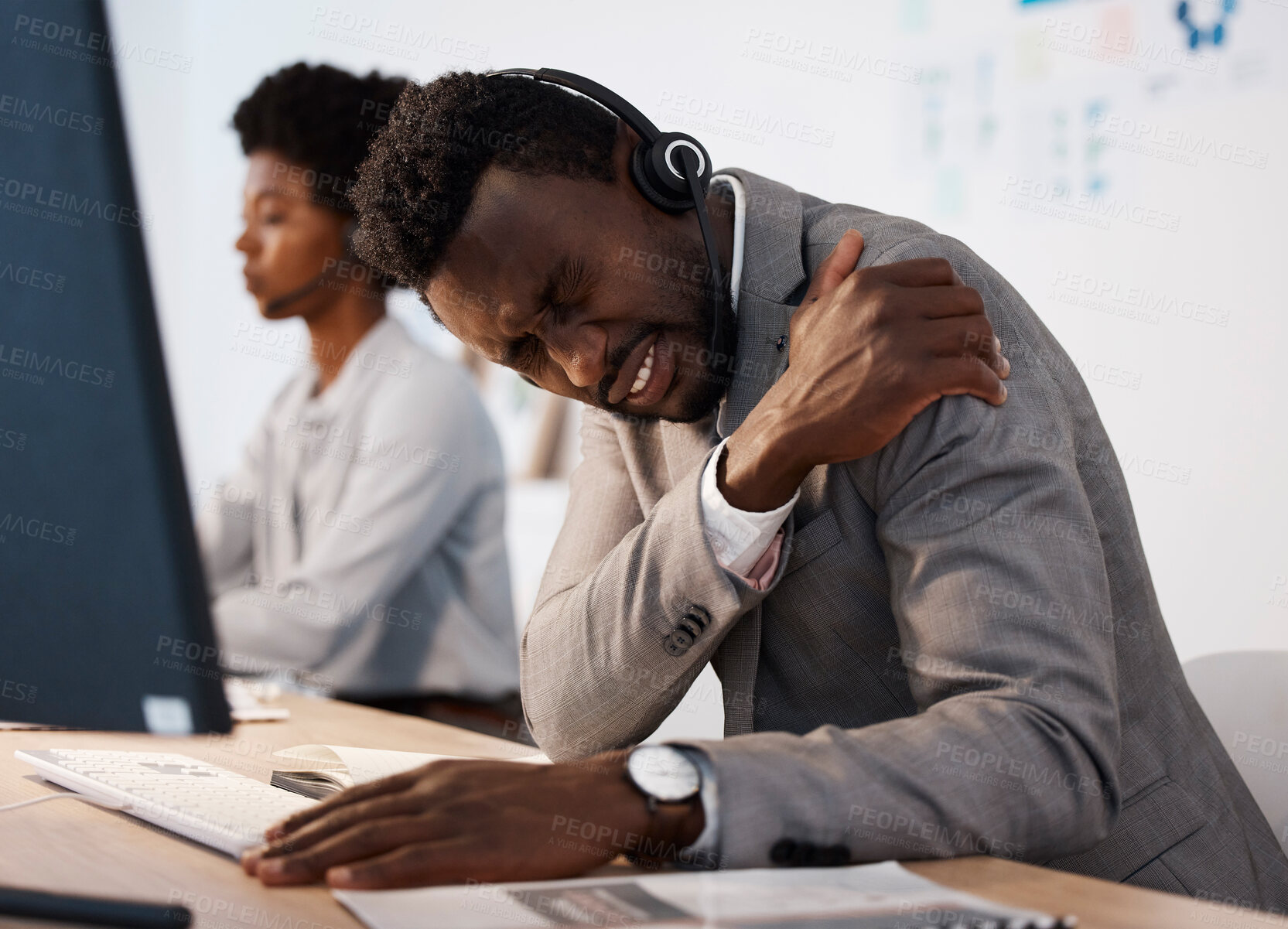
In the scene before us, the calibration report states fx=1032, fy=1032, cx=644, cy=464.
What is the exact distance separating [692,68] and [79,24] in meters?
2.38

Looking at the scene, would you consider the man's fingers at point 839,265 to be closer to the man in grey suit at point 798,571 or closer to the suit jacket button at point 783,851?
the man in grey suit at point 798,571

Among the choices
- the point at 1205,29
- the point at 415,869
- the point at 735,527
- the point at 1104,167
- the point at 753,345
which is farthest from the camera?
the point at 1104,167

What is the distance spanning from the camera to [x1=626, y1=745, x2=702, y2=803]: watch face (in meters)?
0.74

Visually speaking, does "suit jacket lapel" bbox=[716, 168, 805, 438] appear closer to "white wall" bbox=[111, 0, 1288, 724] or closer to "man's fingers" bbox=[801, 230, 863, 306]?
"man's fingers" bbox=[801, 230, 863, 306]

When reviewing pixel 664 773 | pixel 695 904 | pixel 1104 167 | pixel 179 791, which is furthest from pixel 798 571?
pixel 1104 167

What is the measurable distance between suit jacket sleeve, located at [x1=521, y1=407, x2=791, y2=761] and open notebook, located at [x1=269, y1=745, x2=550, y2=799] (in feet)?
0.37

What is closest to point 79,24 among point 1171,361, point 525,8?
point 1171,361

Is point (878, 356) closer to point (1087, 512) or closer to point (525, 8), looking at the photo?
point (1087, 512)

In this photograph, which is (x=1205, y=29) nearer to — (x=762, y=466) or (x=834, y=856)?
(x=762, y=466)

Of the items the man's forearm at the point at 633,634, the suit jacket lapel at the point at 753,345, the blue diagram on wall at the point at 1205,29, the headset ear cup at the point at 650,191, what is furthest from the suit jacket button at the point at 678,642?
the blue diagram on wall at the point at 1205,29

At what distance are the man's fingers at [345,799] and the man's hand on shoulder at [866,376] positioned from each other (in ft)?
1.34

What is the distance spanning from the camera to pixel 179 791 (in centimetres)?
88

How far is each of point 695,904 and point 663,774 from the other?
132 millimetres

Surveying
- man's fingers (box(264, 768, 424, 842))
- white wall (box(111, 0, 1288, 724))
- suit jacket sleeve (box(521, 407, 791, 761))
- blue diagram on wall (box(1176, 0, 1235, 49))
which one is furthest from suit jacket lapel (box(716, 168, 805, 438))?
blue diagram on wall (box(1176, 0, 1235, 49))
